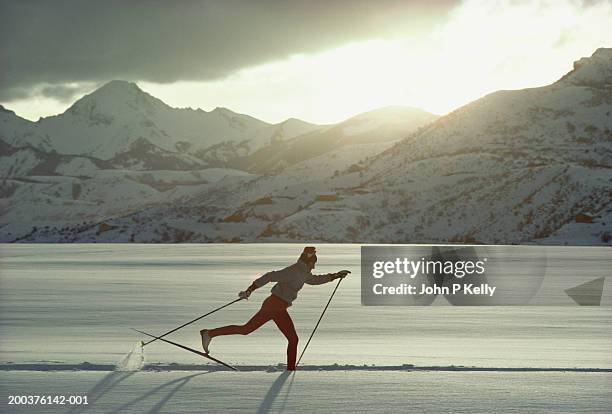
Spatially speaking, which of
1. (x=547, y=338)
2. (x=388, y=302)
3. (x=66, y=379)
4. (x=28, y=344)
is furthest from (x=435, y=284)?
(x=66, y=379)

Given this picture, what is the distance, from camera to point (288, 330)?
1338cm

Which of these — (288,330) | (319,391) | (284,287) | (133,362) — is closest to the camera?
(319,391)

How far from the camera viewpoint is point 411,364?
15.0 m

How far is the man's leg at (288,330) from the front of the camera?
13219 mm

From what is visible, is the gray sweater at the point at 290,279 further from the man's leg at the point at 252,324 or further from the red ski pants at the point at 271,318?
the man's leg at the point at 252,324

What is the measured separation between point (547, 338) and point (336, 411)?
9771mm

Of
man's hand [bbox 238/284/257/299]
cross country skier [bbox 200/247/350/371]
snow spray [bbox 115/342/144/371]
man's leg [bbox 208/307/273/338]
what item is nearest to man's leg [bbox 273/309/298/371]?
cross country skier [bbox 200/247/350/371]

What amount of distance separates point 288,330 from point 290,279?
0.92 m

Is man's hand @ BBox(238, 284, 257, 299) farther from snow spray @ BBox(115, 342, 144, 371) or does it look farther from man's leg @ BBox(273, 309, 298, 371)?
snow spray @ BBox(115, 342, 144, 371)

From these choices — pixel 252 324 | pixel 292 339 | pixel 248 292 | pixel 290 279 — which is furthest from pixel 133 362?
pixel 290 279

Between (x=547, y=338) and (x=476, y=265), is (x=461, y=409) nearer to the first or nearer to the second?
(x=547, y=338)

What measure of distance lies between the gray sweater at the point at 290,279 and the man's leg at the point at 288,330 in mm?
258

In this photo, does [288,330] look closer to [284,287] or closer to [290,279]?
[284,287]

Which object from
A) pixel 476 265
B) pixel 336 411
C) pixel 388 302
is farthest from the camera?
pixel 476 265
